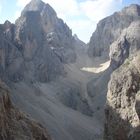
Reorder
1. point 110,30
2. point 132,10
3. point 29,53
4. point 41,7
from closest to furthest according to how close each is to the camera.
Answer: point 29,53 < point 132,10 < point 110,30 < point 41,7

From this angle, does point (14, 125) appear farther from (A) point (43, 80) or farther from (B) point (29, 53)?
(B) point (29, 53)

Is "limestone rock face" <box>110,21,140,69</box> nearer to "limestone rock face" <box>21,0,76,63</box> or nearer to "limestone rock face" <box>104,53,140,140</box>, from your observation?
"limestone rock face" <box>21,0,76,63</box>

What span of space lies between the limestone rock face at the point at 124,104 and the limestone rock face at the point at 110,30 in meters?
119

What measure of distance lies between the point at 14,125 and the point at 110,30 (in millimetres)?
139750

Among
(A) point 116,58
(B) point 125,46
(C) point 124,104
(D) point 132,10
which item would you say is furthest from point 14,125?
(D) point 132,10

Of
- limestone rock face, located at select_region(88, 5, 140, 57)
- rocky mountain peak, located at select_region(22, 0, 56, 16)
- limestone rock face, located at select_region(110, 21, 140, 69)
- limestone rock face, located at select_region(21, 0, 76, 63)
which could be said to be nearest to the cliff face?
limestone rock face, located at select_region(21, 0, 76, 63)

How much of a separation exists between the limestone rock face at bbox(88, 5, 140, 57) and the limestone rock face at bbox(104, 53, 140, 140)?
119452 mm

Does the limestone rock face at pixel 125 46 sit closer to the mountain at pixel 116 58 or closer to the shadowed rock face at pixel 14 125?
the mountain at pixel 116 58

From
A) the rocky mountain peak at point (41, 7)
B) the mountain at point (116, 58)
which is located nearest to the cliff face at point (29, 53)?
the mountain at point (116, 58)

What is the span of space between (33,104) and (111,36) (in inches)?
2788

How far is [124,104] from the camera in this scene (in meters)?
31.9

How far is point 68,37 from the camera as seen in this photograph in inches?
6590

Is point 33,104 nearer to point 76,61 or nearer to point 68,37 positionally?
point 76,61

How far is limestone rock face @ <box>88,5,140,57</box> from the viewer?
6088 inches
